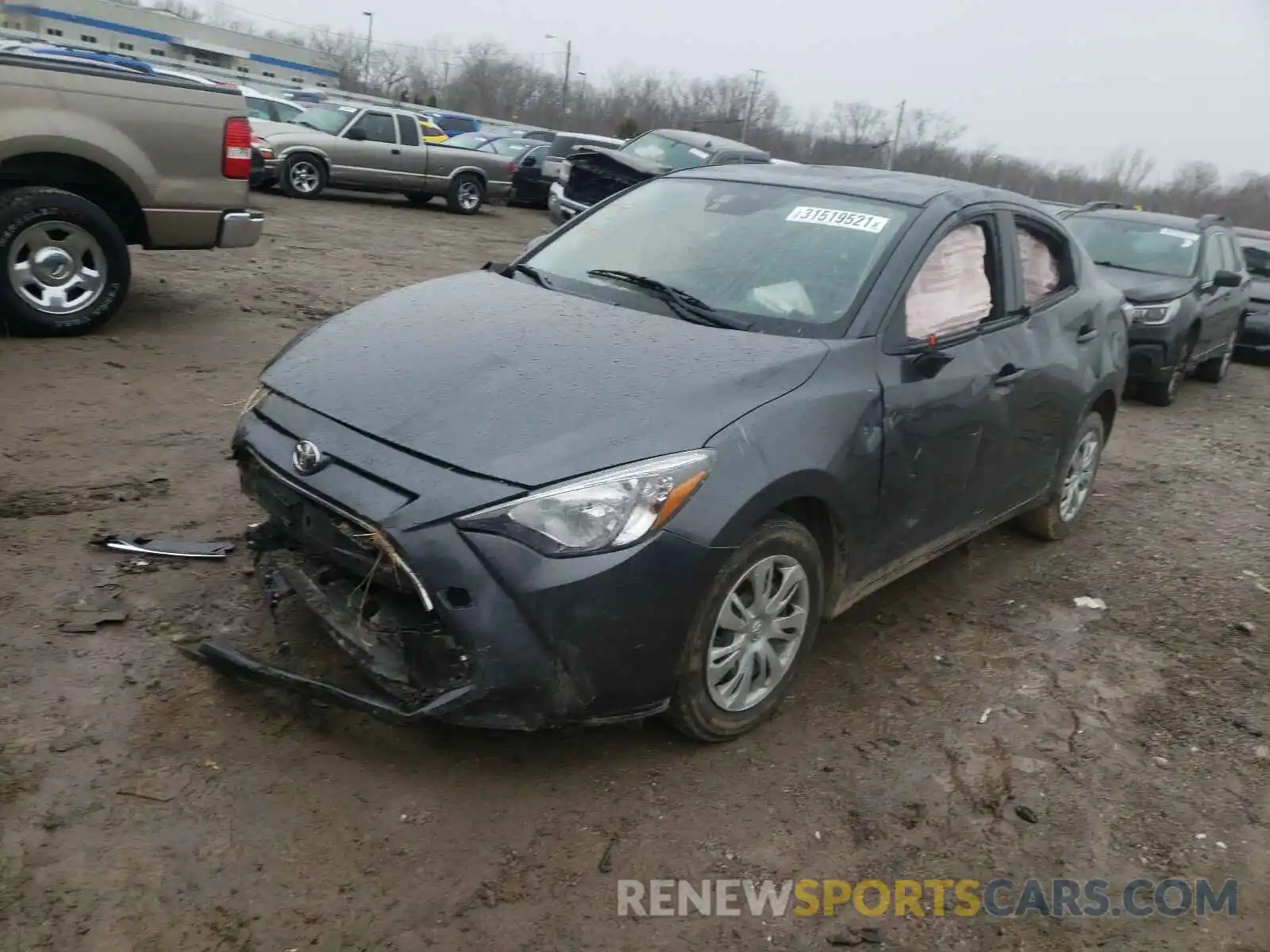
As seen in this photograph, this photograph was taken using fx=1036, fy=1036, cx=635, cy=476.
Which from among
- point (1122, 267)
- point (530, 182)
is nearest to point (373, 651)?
point (1122, 267)

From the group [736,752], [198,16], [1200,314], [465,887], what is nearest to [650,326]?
[736,752]

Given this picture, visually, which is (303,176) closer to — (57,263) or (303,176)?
(303,176)

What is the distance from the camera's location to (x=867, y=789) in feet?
10.5

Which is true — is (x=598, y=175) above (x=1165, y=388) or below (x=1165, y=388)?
above

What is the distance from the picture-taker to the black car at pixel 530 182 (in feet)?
70.7

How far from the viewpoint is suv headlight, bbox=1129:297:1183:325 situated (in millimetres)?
9352

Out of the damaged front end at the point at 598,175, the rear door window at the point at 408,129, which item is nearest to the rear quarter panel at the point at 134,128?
the damaged front end at the point at 598,175

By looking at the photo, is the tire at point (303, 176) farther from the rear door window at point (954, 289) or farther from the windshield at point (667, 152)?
the rear door window at point (954, 289)

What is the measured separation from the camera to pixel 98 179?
268 inches

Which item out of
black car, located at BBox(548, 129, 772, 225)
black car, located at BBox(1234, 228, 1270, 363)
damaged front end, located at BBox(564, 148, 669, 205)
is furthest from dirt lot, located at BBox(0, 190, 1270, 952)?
black car, located at BBox(1234, 228, 1270, 363)

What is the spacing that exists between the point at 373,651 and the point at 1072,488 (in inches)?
156

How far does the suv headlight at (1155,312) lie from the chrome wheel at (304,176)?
1228 cm

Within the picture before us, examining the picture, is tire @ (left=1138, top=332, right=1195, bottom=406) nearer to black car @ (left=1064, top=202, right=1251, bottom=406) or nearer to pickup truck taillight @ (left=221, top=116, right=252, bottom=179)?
black car @ (left=1064, top=202, right=1251, bottom=406)

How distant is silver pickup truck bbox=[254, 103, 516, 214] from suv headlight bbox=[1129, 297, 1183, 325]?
39.1 feet
